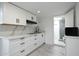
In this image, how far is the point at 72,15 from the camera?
3645 mm

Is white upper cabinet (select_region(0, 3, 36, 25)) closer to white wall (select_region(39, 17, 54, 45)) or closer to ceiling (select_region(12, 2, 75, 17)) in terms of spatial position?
ceiling (select_region(12, 2, 75, 17))

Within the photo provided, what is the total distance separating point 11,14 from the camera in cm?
299

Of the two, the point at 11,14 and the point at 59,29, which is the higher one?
the point at 11,14

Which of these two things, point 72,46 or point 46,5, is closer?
point 72,46

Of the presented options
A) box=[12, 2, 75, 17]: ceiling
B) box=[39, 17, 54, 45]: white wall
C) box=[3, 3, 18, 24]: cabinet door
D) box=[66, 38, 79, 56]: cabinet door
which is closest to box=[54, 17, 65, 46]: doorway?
box=[39, 17, 54, 45]: white wall

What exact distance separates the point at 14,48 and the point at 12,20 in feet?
3.44

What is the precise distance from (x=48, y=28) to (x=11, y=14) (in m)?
3.51

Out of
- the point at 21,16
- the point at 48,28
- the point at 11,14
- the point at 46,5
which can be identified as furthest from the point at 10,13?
the point at 48,28

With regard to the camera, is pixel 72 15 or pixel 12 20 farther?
pixel 72 15

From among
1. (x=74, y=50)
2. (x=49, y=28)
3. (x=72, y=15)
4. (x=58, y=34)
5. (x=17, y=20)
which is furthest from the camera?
(x=58, y=34)

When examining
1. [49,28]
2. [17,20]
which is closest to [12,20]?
[17,20]

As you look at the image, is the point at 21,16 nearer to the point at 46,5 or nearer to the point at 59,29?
the point at 46,5

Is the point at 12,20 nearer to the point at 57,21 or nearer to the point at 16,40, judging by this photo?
the point at 16,40

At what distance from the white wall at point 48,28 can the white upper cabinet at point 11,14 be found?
2654mm
